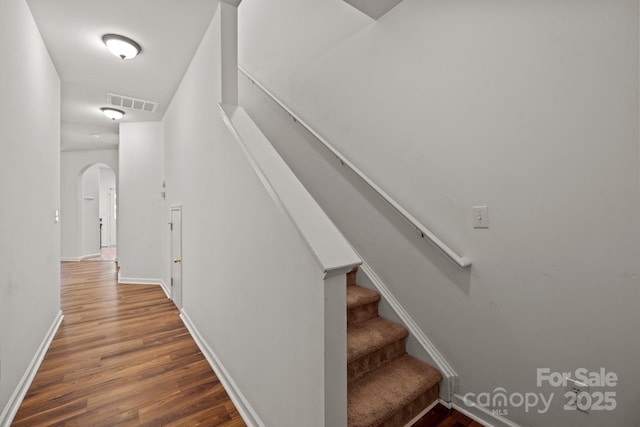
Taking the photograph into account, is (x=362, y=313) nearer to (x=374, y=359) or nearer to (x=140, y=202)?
(x=374, y=359)

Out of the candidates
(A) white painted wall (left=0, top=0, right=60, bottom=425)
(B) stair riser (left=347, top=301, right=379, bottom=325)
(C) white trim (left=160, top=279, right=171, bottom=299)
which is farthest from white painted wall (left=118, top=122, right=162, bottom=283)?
(B) stair riser (left=347, top=301, right=379, bottom=325)

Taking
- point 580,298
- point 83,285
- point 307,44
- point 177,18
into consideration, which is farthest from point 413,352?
point 83,285

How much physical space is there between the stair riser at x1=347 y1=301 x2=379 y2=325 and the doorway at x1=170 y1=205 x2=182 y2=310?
7.64ft

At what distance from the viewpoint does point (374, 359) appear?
1928 millimetres

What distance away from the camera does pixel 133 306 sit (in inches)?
154

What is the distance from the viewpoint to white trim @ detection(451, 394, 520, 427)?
5.48 ft

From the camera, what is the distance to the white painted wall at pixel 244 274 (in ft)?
4.12

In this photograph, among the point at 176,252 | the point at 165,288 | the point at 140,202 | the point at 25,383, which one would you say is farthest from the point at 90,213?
the point at 25,383

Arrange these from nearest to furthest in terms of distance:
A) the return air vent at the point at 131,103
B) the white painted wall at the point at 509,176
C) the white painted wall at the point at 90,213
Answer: the white painted wall at the point at 509,176 < the return air vent at the point at 131,103 < the white painted wall at the point at 90,213

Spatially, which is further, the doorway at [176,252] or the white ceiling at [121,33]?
the doorway at [176,252]

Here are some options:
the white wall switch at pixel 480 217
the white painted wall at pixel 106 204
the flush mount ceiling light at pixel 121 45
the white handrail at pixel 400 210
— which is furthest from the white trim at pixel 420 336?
the white painted wall at pixel 106 204

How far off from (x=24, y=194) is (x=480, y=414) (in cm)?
348

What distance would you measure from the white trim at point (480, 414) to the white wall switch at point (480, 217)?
43.7 inches

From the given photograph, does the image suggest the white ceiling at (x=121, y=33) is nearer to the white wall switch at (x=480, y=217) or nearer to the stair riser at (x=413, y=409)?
the white wall switch at (x=480, y=217)
